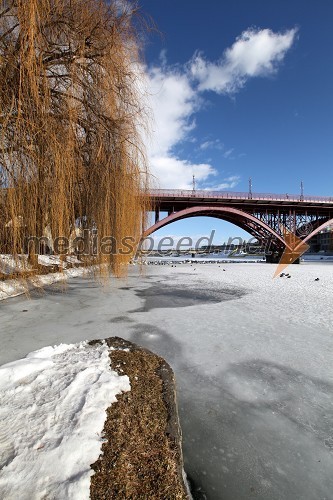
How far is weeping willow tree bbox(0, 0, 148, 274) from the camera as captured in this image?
310 centimetres

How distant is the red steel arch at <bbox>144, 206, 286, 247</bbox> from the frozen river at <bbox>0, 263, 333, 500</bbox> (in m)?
16.7

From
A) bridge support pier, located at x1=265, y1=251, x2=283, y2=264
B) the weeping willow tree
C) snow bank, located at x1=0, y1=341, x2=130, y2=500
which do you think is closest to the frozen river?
snow bank, located at x1=0, y1=341, x2=130, y2=500

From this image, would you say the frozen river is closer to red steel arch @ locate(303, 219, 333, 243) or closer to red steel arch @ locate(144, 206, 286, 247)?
red steel arch @ locate(144, 206, 286, 247)

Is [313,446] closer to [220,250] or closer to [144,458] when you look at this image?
[144,458]

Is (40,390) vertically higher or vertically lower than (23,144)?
lower

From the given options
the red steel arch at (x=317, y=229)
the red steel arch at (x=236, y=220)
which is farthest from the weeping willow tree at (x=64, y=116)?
the red steel arch at (x=317, y=229)

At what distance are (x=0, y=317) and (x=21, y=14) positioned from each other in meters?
4.36

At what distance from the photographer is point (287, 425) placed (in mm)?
1987

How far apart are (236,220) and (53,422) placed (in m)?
27.9

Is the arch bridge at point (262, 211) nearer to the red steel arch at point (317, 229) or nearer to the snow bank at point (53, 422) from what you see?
the red steel arch at point (317, 229)

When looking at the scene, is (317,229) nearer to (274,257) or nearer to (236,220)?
(274,257)

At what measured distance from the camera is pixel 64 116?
12.1 ft

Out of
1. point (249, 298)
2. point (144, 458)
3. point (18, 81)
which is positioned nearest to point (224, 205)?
point (249, 298)

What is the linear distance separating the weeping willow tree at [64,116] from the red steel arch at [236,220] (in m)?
16.6
